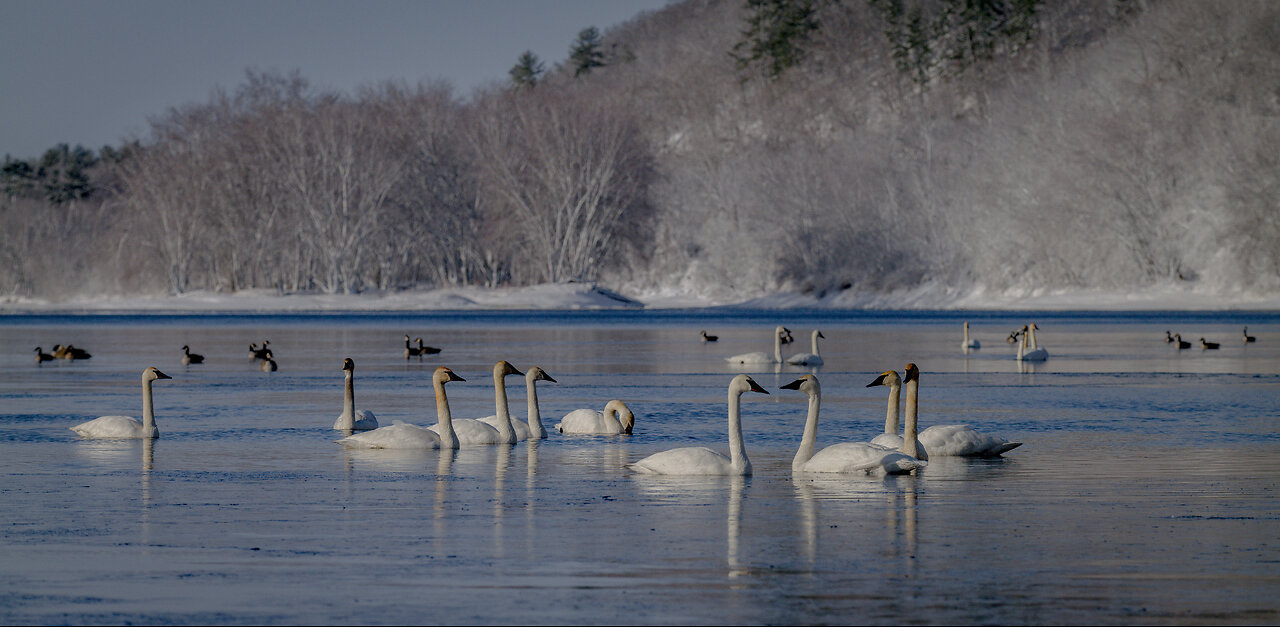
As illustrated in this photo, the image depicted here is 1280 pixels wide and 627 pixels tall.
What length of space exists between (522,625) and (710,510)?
414 cm

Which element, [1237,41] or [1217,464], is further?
[1237,41]

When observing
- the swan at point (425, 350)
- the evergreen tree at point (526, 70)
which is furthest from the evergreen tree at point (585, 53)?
the swan at point (425, 350)

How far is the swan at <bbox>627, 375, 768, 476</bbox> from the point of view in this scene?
44.7 feet

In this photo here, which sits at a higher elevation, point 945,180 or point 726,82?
point 726,82

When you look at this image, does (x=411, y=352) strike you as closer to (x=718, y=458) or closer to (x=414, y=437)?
(x=414, y=437)

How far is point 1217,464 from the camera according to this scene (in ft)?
48.2

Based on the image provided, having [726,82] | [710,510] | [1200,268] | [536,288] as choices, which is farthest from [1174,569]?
[726,82]

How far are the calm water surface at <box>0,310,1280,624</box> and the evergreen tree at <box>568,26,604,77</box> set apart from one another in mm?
135601

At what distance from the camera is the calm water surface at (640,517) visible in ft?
27.7

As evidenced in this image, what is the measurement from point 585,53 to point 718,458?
14891 centimetres

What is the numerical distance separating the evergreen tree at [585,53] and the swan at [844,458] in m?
145

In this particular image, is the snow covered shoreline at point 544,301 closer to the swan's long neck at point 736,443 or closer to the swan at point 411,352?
the swan at point 411,352

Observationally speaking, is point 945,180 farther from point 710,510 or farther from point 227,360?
point 710,510

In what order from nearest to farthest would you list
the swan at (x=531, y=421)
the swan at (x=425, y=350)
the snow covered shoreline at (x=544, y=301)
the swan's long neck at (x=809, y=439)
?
the swan's long neck at (x=809, y=439)
the swan at (x=531, y=421)
the swan at (x=425, y=350)
the snow covered shoreline at (x=544, y=301)
